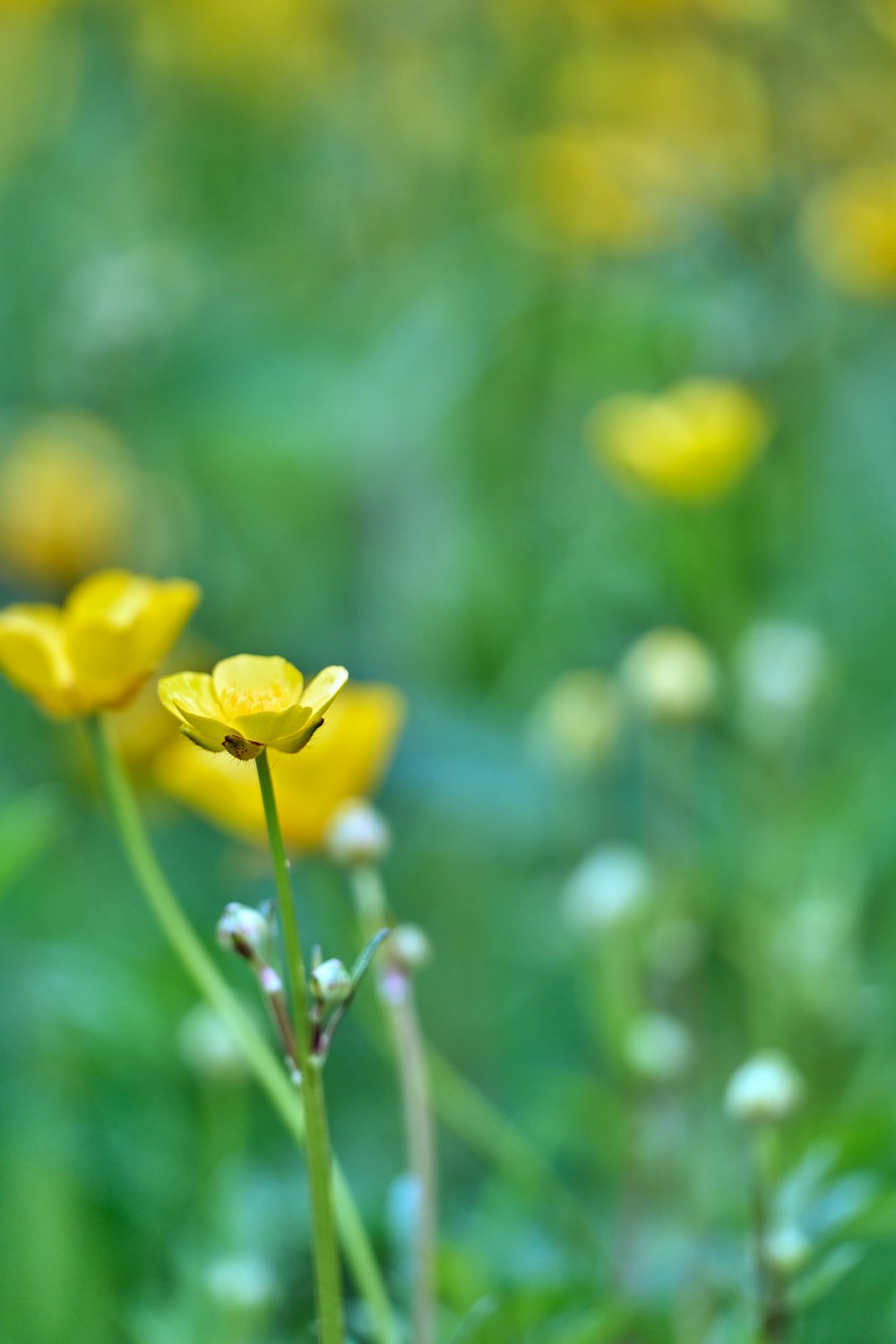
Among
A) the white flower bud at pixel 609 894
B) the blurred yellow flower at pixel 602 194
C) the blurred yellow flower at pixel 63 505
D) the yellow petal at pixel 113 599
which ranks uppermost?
the blurred yellow flower at pixel 602 194

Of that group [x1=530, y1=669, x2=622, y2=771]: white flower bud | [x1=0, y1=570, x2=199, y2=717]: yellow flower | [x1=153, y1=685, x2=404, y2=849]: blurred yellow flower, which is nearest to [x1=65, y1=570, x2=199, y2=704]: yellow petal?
[x1=0, y1=570, x2=199, y2=717]: yellow flower

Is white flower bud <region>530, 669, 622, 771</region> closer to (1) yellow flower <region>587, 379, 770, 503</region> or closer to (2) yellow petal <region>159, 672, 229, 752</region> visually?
(1) yellow flower <region>587, 379, 770, 503</region>

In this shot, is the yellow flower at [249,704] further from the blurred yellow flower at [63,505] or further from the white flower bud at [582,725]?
the blurred yellow flower at [63,505]

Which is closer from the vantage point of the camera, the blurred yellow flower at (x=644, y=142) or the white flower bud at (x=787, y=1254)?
the white flower bud at (x=787, y=1254)

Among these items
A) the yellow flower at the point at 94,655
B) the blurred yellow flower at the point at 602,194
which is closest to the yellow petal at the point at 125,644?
the yellow flower at the point at 94,655

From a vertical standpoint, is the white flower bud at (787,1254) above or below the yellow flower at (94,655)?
below

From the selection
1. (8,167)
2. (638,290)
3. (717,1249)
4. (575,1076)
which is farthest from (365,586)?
(8,167)

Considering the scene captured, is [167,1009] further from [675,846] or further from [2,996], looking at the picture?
[675,846]

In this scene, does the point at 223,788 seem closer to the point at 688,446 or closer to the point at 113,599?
the point at 113,599
